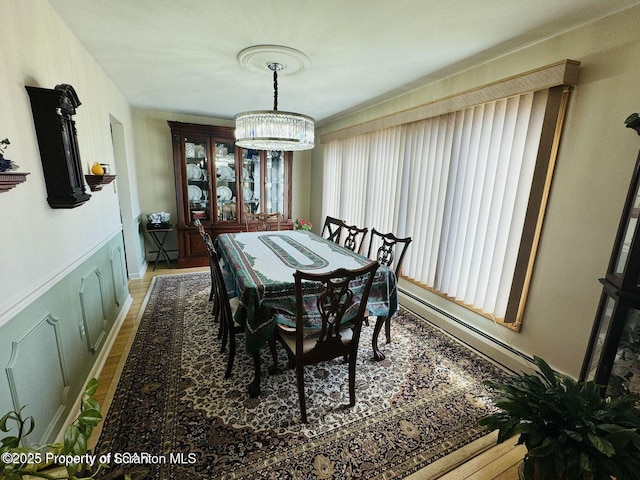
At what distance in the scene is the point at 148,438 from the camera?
1583 mm

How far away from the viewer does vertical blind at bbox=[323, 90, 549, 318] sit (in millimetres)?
2160

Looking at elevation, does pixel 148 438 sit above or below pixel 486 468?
below

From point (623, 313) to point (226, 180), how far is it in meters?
4.72

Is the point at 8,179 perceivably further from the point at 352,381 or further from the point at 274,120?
the point at 352,381

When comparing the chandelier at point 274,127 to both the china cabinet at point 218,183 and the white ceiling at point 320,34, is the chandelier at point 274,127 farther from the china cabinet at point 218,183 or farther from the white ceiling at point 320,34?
the china cabinet at point 218,183

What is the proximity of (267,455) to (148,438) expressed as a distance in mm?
676

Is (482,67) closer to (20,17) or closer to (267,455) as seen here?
(20,17)

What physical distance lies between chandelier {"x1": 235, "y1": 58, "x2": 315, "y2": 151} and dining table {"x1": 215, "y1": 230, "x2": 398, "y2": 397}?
97 cm

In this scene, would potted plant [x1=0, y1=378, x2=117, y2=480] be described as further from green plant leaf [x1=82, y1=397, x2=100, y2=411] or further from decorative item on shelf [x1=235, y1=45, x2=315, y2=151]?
decorative item on shelf [x1=235, y1=45, x2=315, y2=151]

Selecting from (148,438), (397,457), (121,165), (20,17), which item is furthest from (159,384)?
(121,165)

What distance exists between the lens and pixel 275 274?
2059 millimetres

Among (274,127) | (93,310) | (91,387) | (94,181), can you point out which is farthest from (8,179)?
(274,127)

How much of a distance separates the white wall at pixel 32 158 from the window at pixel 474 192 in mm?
2879

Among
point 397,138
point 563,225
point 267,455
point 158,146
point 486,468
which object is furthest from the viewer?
point 158,146
